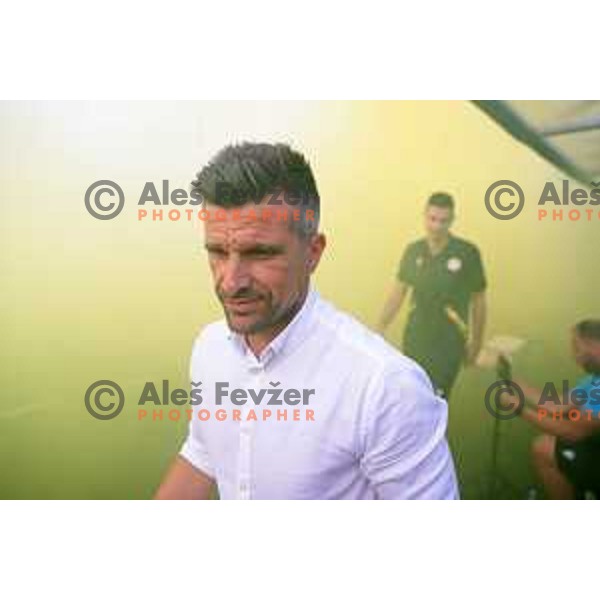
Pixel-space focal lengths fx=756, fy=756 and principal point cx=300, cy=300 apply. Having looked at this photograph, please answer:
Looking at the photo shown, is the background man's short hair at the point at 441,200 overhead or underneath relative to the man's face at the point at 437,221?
overhead

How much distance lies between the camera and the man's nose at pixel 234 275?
2688 mm

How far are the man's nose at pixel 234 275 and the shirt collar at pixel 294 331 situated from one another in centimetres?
18

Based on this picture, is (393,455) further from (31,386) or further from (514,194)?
(31,386)

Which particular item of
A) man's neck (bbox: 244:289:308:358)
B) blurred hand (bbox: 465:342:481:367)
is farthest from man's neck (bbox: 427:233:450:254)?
man's neck (bbox: 244:289:308:358)

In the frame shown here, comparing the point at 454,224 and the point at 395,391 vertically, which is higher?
the point at 454,224

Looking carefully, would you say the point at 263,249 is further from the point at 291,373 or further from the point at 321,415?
the point at 321,415

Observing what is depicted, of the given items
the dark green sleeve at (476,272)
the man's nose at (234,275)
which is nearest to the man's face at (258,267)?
the man's nose at (234,275)

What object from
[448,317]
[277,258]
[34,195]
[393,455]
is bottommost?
[393,455]

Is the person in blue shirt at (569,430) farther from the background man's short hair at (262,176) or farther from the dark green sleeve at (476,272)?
the background man's short hair at (262,176)

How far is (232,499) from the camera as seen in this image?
112 inches

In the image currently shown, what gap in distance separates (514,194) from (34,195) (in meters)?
1.77

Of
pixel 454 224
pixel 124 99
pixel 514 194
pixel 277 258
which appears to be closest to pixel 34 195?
pixel 124 99

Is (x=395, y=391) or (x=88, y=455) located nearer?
(x=395, y=391)

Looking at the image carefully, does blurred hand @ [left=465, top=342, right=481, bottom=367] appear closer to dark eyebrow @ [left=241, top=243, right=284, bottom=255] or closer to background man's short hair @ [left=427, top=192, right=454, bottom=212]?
background man's short hair @ [left=427, top=192, right=454, bottom=212]
